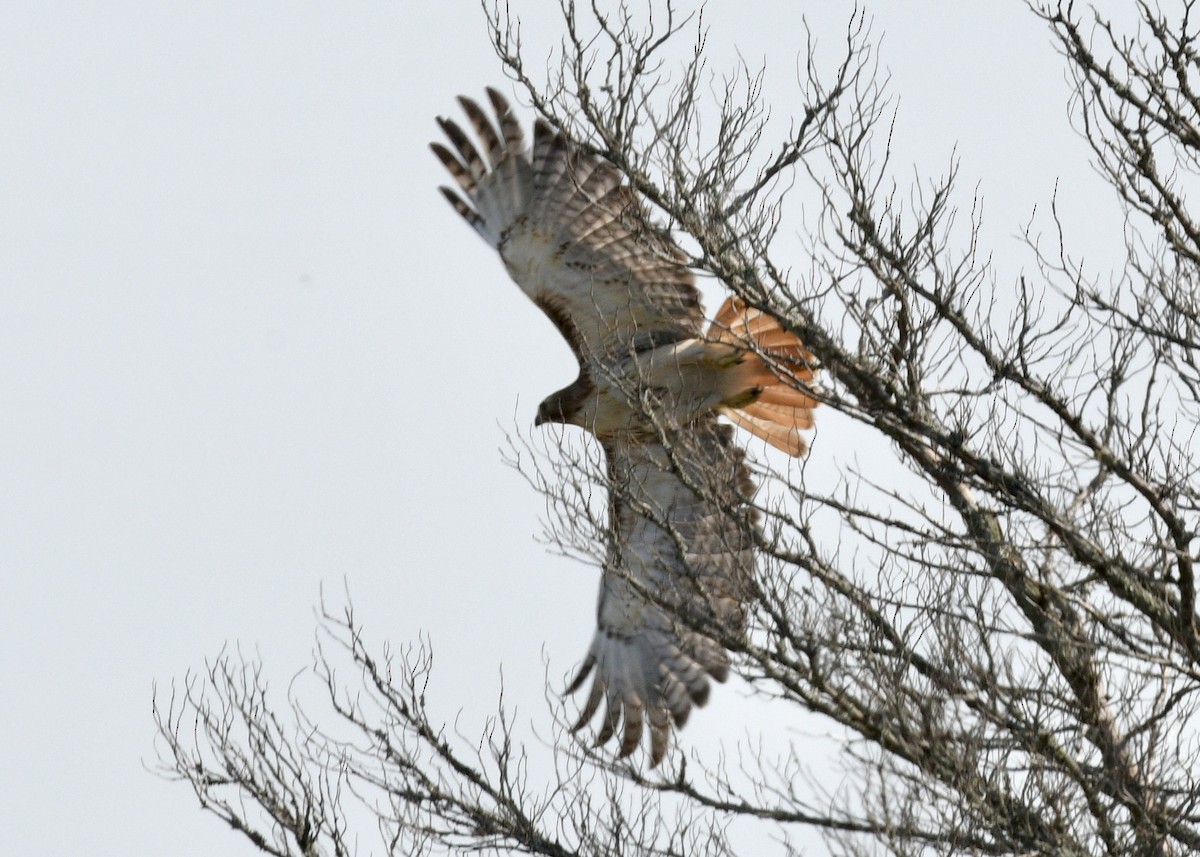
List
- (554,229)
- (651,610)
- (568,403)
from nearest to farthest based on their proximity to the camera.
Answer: (554,229) < (568,403) < (651,610)

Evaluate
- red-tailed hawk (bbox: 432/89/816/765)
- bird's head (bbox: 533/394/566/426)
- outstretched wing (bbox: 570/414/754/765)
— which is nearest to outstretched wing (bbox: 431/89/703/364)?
red-tailed hawk (bbox: 432/89/816/765)

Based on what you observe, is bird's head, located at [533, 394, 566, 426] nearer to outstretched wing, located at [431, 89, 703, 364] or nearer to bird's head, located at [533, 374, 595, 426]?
bird's head, located at [533, 374, 595, 426]

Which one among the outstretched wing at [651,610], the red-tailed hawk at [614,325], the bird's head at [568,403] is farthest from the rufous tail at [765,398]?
the bird's head at [568,403]

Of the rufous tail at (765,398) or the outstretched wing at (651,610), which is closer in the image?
the outstretched wing at (651,610)

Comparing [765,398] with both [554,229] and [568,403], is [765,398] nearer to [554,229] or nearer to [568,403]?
[568,403]

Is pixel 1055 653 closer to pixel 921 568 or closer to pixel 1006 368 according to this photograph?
→ pixel 921 568

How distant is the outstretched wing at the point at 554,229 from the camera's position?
8133mm

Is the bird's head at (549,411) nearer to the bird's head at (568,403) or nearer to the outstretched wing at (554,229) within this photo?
the bird's head at (568,403)

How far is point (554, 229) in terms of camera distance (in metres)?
8.22

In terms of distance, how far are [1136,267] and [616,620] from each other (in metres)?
4.39

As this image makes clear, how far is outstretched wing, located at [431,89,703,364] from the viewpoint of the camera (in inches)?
320

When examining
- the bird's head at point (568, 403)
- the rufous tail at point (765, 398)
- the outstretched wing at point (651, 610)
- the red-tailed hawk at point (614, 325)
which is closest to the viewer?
the outstretched wing at point (651, 610)

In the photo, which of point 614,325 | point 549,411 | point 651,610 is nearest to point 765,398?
point 614,325

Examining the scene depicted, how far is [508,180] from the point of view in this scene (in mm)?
8188
